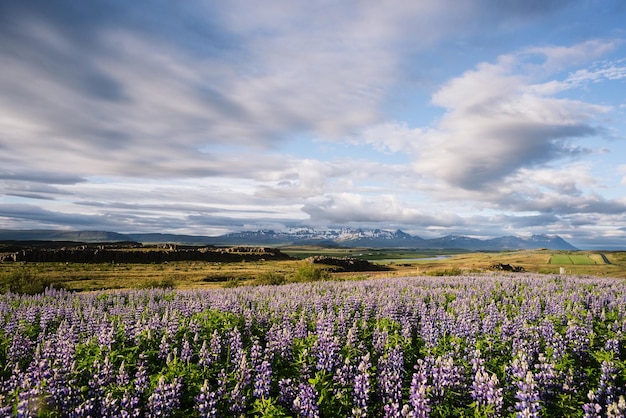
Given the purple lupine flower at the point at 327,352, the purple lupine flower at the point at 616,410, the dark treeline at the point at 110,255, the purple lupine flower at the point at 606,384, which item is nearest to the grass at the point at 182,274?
the dark treeline at the point at 110,255

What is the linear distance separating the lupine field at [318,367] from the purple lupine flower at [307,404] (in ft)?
0.08

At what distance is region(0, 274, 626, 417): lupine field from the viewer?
6227mm

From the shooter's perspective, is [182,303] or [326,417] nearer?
[326,417]

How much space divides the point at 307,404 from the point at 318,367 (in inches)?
56.1

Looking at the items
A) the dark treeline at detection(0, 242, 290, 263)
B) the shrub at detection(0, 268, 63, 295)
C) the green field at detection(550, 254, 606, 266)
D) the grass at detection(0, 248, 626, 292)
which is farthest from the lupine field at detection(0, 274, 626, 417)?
the green field at detection(550, 254, 606, 266)

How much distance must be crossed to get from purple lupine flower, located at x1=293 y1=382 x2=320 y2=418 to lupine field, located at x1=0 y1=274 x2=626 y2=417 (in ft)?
0.08

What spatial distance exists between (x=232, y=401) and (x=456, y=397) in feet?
12.8

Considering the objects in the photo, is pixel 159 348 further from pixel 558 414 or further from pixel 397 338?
pixel 558 414

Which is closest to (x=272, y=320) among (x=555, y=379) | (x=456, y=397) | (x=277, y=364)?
(x=277, y=364)

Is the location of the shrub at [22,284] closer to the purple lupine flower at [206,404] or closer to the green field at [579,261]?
the purple lupine flower at [206,404]

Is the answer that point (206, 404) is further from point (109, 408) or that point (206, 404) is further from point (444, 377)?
point (444, 377)

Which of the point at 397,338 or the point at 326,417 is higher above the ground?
the point at 397,338

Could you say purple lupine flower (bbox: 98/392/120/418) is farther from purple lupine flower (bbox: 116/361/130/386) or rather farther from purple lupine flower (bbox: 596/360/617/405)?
purple lupine flower (bbox: 596/360/617/405)

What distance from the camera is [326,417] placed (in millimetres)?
6566
